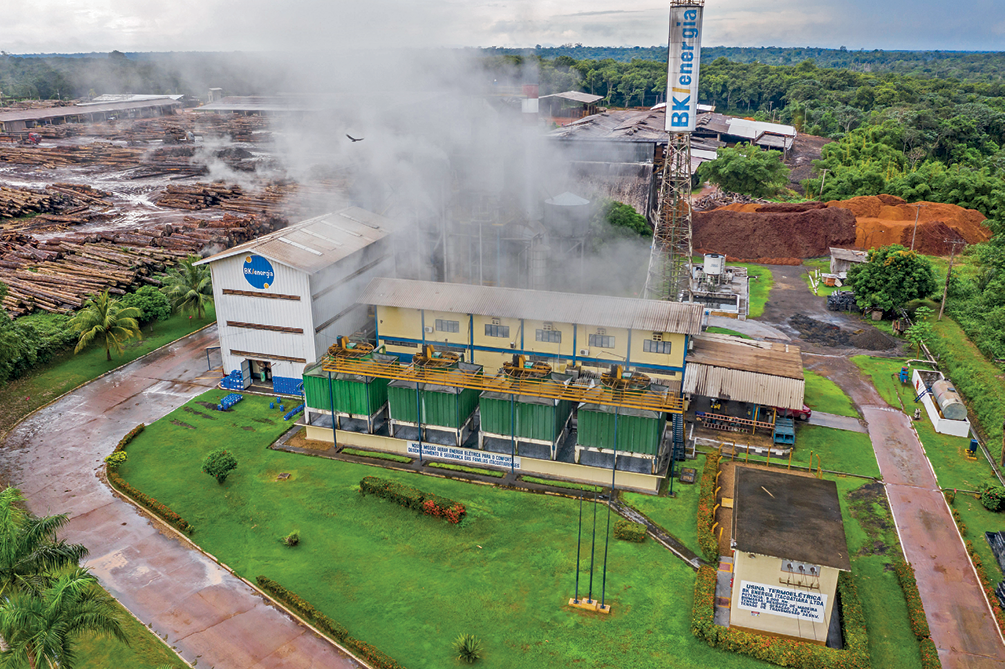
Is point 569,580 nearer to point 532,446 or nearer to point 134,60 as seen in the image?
point 532,446

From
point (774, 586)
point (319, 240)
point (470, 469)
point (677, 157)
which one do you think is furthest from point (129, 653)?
point (677, 157)

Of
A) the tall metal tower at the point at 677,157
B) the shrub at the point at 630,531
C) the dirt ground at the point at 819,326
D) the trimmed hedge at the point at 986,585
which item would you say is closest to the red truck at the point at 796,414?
the trimmed hedge at the point at 986,585

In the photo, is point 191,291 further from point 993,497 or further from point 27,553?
point 993,497

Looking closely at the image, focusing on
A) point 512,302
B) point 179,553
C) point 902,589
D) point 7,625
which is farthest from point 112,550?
point 902,589

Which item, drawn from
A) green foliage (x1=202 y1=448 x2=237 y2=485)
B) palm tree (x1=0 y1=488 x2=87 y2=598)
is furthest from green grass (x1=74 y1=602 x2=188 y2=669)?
green foliage (x1=202 y1=448 x2=237 y2=485)

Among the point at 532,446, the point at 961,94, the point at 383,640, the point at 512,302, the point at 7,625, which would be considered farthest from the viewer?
the point at 961,94

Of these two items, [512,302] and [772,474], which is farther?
[512,302]
